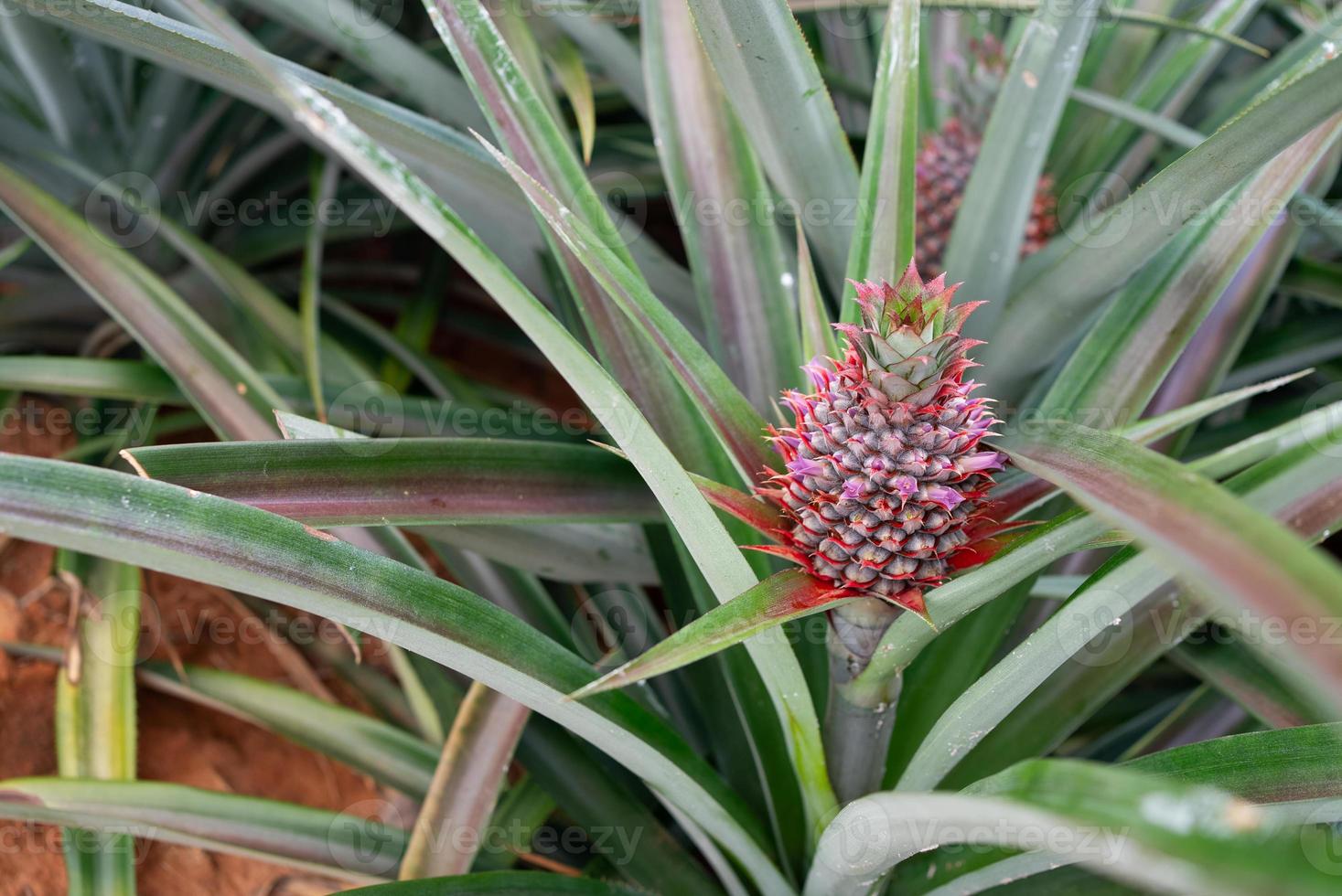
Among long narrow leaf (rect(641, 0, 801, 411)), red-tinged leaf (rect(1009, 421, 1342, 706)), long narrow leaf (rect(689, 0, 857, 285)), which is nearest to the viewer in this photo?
red-tinged leaf (rect(1009, 421, 1342, 706))

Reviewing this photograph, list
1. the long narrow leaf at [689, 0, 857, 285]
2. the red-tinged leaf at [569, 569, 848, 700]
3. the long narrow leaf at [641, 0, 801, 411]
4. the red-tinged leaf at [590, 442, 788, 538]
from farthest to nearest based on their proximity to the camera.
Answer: the long narrow leaf at [641, 0, 801, 411] → the long narrow leaf at [689, 0, 857, 285] → the red-tinged leaf at [590, 442, 788, 538] → the red-tinged leaf at [569, 569, 848, 700]

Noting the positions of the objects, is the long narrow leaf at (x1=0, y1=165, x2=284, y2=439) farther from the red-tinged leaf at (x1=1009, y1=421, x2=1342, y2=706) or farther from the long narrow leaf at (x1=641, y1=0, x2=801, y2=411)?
the red-tinged leaf at (x1=1009, y1=421, x2=1342, y2=706)

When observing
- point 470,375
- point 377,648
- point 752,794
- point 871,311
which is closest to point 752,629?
point 871,311

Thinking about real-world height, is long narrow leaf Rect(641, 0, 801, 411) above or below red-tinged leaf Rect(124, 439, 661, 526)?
above

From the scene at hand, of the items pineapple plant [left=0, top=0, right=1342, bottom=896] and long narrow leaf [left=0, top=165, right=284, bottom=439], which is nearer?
pineapple plant [left=0, top=0, right=1342, bottom=896]

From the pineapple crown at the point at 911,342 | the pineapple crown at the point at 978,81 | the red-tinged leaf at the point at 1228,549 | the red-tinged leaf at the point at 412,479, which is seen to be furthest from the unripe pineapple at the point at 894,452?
the pineapple crown at the point at 978,81

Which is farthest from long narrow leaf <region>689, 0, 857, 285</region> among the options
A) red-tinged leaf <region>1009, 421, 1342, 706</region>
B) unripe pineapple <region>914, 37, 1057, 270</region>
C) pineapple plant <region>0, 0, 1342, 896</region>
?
red-tinged leaf <region>1009, 421, 1342, 706</region>

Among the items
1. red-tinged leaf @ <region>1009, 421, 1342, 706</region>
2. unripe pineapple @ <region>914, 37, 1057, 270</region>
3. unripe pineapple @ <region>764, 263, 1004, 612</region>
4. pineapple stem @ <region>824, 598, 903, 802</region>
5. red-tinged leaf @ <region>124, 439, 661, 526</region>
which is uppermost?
unripe pineapple @ <region>914, 37, 1057, 270</region>
